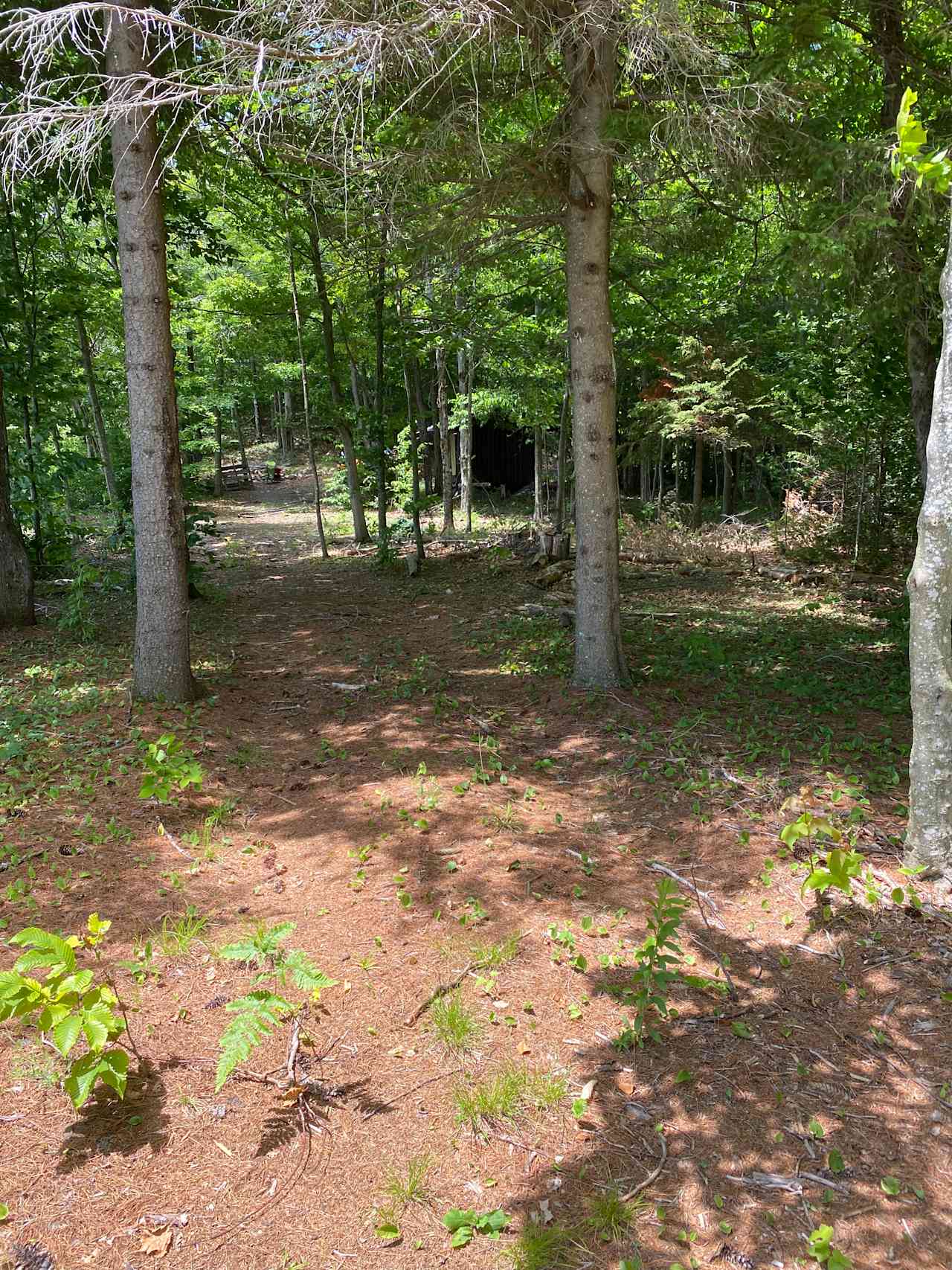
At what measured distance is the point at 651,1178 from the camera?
2.59 m

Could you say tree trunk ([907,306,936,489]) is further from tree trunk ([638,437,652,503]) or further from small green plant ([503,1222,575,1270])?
tree trunk ([638,437,652,503])

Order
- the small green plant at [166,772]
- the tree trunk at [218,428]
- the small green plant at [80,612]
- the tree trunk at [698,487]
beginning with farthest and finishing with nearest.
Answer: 1. the tree trunk at [218,428]
2. the tree trunk at [698,487]
3. the small green plant at [80,612]
4. the small green plant at [166,772]

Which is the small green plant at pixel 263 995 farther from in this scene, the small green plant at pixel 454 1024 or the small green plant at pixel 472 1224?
the small green plant at pixel 472 1224

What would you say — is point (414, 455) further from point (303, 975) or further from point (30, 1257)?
point (30, 1257)

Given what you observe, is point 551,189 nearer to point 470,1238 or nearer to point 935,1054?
point 935,1054

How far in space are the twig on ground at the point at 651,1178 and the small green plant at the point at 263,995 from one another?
1219mm

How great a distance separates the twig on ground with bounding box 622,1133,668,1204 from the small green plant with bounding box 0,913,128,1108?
5.27 feet

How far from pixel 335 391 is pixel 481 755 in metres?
10.5

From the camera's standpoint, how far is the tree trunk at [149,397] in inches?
226

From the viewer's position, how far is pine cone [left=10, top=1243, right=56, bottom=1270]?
2258 millimetres

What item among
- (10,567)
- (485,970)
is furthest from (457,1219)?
(10,567)

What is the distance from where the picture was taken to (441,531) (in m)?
18.0

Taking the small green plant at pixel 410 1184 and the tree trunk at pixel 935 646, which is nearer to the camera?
the small green plant at pixel 410 1184

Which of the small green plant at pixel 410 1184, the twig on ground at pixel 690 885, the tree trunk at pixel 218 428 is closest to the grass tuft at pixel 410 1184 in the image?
the small green plant at pixel 410 1184
